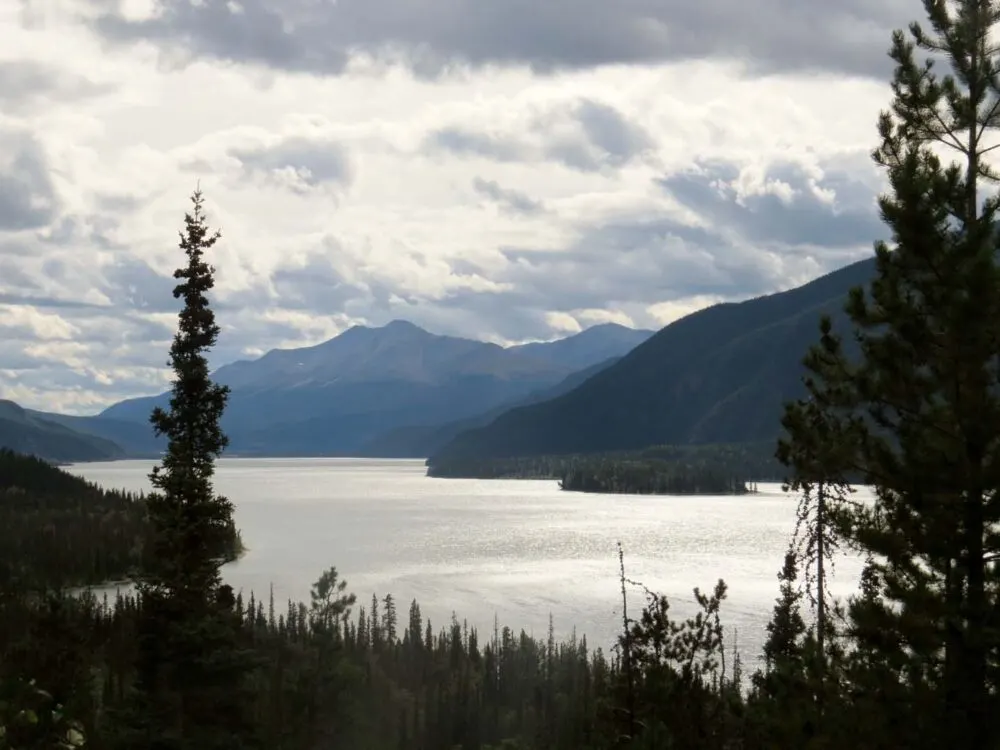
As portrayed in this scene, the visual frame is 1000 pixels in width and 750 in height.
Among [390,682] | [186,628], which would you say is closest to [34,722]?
[186,628]

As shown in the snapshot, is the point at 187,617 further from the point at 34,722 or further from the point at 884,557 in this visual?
the point at 884,557

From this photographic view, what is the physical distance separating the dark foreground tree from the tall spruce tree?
19134mm

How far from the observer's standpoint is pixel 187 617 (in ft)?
106

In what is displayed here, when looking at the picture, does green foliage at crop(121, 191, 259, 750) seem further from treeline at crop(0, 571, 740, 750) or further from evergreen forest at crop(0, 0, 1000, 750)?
treeline at crop(0, 571, 740, 750)

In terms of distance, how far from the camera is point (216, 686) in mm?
32531

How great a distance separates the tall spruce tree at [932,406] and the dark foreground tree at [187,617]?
1913 centimetres

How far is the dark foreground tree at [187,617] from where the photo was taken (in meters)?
31.6

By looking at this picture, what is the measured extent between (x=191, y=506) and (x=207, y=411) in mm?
5193

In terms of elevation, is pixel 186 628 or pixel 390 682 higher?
pixel 186 628

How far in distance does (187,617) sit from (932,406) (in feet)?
74.6

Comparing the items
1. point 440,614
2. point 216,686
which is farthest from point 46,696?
point 440,614

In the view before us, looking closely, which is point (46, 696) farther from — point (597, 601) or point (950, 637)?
point (597, 601)

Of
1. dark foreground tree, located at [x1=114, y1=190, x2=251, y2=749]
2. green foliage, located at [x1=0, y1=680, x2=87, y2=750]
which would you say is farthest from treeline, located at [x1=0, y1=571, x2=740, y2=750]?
green foliage, located at [x1=0, y1=680, x2=87, y2=750]

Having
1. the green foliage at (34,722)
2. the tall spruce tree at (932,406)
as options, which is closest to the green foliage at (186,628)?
the green foliage at (34,722)
